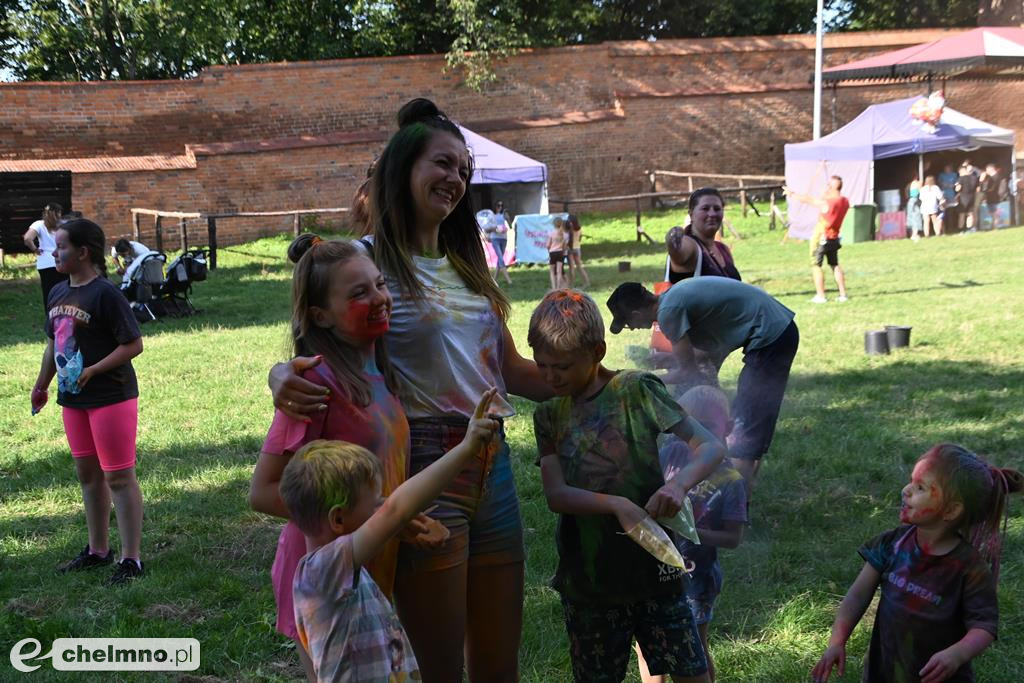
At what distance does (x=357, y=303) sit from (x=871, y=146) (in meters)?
23.3

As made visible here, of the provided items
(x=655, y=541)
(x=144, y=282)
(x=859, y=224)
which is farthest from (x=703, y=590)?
(x=859, y=224)

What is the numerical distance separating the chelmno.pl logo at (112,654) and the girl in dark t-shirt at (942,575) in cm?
262

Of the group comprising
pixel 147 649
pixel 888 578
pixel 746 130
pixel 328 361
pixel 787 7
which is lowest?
pixel 147 649

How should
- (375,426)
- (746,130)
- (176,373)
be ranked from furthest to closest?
(746,130)
(176,373)
(375,426)

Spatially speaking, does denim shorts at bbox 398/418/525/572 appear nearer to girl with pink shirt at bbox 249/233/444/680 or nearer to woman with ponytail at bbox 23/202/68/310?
girl with pink shirt at bbox 249/233/444/680

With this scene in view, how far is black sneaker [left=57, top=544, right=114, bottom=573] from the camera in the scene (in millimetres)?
5281

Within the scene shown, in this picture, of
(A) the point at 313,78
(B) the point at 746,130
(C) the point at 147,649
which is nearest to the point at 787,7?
(B) the point at 746,130

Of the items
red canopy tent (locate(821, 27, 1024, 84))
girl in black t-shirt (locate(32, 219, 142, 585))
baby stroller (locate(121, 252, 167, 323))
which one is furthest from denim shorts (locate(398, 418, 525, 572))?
red canopy tent (locate(821, 27, 1024, 84))

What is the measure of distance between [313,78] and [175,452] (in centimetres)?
2223

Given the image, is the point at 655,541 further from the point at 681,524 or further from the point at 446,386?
the point at 446,386

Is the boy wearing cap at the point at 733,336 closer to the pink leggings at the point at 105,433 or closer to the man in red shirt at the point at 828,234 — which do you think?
the pink leggings at the point at 105,433

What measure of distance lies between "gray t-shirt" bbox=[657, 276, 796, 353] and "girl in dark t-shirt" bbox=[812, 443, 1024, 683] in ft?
7.90

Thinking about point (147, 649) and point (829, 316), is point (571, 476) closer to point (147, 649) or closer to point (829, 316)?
point (147, 649)

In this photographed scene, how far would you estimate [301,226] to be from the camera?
2569 centimetres
